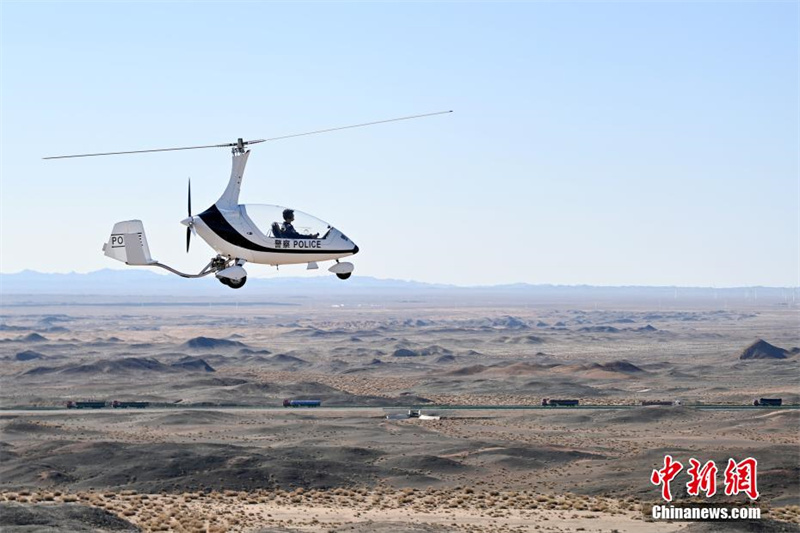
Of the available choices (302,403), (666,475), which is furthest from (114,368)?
(666,475)

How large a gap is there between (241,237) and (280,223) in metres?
1.66

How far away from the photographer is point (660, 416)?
119 meters

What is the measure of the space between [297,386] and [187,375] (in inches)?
1142

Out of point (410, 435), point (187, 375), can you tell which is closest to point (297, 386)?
point (187, 375)

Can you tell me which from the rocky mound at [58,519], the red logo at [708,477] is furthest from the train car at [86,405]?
the red logo at [708,477]

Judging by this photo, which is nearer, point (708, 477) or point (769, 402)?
point (708, 477)

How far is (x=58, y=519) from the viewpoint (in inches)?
2549

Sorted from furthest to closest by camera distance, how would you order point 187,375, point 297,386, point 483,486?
1. point 187,375
2. point 297,386
3. point 483,486

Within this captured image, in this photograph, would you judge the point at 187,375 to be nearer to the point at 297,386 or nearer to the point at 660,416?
the point at 297,386

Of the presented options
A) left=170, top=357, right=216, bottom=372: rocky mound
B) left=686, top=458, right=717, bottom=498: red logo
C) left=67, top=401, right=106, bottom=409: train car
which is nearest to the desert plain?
left=686, top=458, right=717, bottom=498: red logo

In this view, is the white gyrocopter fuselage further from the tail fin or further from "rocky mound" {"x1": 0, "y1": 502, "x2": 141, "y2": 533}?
"rocky mound" {"x1": 0, "y1": 502, "x2": 141, "y2": 533}

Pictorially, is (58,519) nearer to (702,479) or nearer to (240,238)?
(240,238)

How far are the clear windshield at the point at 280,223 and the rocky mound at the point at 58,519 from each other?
116ft

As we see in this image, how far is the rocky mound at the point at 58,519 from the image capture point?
6241cm
